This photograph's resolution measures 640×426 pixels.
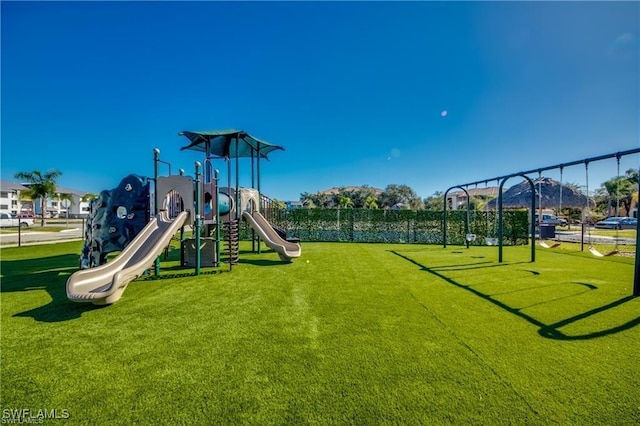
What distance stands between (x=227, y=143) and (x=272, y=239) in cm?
385

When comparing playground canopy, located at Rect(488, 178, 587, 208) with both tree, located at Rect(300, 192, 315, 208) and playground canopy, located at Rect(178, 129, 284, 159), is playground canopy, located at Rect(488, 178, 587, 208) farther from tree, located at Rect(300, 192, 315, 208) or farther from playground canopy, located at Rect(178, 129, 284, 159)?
tree, located at Rect(300, 192, 315, 208)

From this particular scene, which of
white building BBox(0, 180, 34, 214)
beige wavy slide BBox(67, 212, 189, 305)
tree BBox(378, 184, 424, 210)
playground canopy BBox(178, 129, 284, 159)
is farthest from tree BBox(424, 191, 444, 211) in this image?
white building BBox(0, 180, 34, 214)

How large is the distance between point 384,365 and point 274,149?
9.16 m

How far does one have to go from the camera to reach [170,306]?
4426 millimetres

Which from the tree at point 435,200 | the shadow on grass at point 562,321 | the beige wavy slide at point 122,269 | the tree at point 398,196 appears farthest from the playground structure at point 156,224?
the tree at point 398,196

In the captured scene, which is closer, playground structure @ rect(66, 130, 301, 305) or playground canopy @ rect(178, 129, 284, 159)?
playground structure @ rect(66, 130, 301, 305)

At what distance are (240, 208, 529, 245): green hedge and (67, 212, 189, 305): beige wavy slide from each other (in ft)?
26.0

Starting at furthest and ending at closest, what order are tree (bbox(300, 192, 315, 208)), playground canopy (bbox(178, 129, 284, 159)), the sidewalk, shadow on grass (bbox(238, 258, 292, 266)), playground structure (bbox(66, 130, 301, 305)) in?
tree (bbox(300, 192, 315, 208)) < the sidewalk < shadow on grass (bbox(238, 258, 292, 266)) < playground canopy (bbox(178, 129, 284, 159)) < playground structure (bbox(66, 130, 301, 305))

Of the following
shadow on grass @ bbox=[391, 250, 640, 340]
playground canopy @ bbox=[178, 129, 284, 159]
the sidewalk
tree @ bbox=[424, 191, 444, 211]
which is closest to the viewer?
shadow on grass @ bbox=[391, 250, 640, 340]

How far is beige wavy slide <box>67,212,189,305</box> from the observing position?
4.18m

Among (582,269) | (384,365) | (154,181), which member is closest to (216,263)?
(154,181)

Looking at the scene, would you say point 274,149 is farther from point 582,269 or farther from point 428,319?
point 582,269

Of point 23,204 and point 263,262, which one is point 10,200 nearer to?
point 23,204

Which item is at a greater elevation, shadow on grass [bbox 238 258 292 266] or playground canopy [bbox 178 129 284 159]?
playground canopy [bbox 178 129 284 159]
